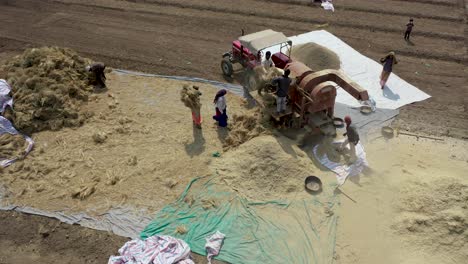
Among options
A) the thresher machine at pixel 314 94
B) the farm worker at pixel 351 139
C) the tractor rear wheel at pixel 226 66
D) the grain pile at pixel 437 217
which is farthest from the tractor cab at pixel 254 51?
the grain pile at pixel 437 217

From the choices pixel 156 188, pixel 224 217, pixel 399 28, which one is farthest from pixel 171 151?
pixel 399 28

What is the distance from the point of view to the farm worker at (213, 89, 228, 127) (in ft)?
35.3

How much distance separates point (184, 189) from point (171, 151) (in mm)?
1558

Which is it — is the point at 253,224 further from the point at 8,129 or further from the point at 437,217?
the point at 8,129

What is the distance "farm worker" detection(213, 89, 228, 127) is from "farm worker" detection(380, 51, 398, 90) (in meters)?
5.99

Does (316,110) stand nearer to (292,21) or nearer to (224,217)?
(224,217)

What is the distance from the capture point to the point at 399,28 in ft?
55.6

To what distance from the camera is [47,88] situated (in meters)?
11.8

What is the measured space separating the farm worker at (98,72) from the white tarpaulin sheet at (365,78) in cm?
639

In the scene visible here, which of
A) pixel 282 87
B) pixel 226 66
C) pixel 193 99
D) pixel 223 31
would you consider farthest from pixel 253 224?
pixel 223 31

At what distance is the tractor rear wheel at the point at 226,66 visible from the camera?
13.6 metres

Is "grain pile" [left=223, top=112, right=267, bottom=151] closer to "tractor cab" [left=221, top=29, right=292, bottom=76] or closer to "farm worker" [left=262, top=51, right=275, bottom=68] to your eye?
"farm worker" [left=262, top=51, right=275, bottom=68]

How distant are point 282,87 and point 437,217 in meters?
4.99

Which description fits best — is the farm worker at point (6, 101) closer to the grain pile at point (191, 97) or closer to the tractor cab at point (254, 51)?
the grain pile at point (191, 97)
